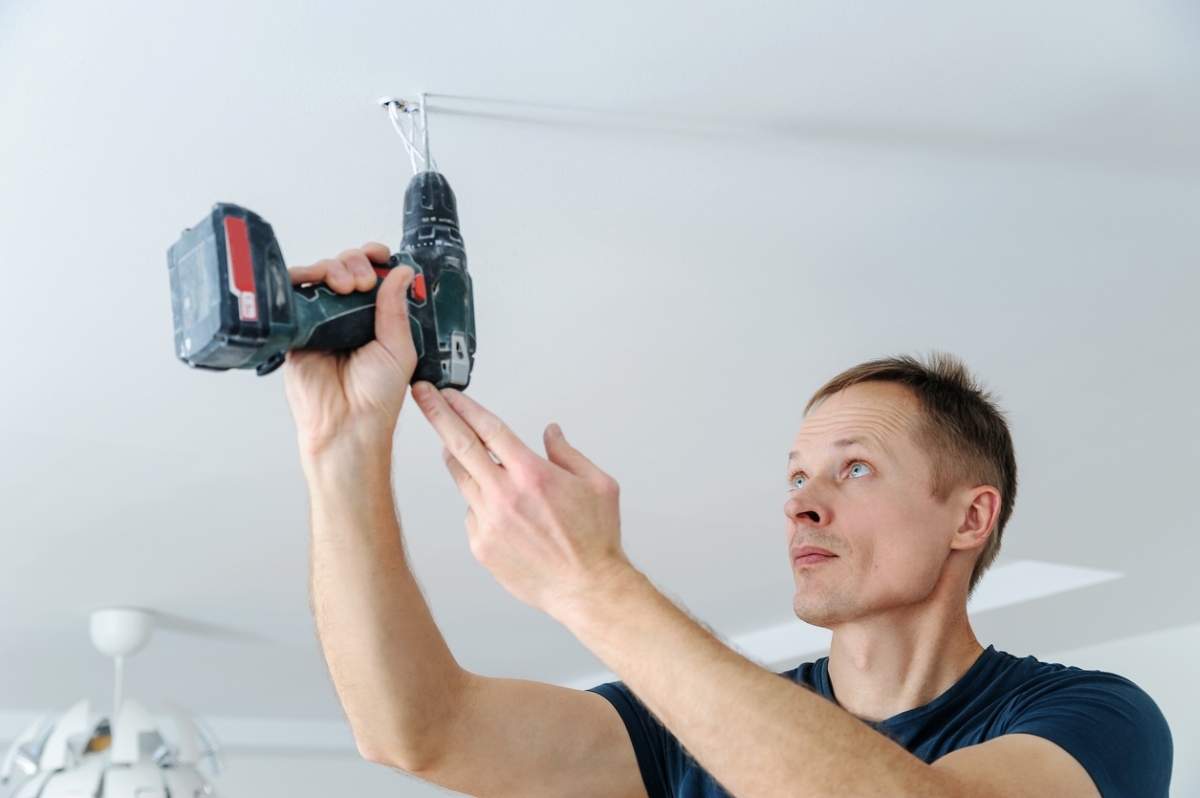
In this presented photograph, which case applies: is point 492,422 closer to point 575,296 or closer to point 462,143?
point 462,143

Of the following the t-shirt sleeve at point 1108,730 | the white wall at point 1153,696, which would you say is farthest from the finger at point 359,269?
the white wall at point 1153,696

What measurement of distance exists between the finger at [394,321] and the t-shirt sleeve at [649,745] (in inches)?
21.3

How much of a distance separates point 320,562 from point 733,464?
1.91 m

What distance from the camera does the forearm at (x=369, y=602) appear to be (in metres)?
0.92

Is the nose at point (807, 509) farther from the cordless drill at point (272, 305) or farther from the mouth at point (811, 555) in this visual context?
the cordless drill at point (272, 305)

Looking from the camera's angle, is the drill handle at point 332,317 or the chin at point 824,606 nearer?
the drill handle at point 332,317

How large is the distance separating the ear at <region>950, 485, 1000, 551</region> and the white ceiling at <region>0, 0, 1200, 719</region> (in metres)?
0.55

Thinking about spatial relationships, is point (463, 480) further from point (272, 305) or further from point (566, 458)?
point (272, 305)

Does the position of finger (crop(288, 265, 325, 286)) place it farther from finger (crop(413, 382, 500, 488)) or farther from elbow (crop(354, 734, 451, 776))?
elbow (crop(354, 734, 451, 776))

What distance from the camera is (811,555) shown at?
49.8 inches

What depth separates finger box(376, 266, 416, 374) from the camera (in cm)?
88

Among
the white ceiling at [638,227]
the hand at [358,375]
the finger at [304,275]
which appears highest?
the white ceiling at [638,227]

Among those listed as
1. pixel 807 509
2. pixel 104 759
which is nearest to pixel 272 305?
pixel 807 509

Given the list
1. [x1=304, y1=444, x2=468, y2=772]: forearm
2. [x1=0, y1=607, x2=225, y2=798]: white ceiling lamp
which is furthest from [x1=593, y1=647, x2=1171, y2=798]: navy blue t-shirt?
[x1=0, y1=607, x2=225, y2=798]: white ceiling lamp
